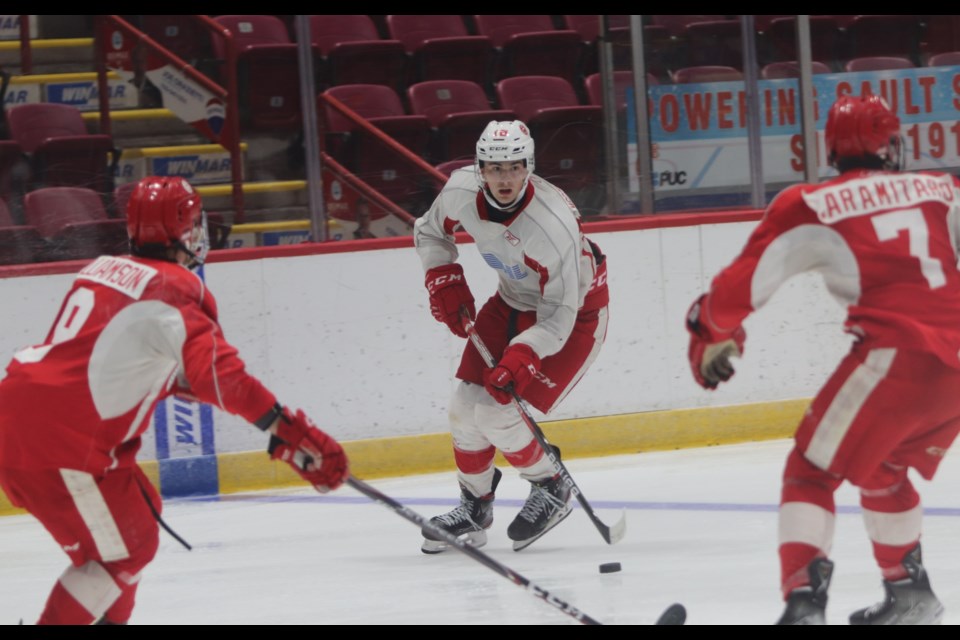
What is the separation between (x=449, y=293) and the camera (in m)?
4.20

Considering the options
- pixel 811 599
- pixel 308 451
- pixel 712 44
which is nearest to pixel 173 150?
pixel 712 44

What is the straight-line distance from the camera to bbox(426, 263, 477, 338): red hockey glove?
419 centimetres

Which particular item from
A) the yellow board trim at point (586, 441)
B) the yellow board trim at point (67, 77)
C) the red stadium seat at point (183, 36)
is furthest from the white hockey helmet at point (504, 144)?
the yellow board trim at point (67, 77)

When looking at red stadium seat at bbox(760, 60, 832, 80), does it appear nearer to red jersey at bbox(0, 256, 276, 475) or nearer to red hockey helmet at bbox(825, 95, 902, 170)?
red hockey helmet at bbox(825, 95, 902, 170)

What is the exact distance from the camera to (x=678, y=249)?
5531 millimetres

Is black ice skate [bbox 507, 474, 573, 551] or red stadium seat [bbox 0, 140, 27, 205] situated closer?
black ice skate [bbox 507, 474, 573, 551]

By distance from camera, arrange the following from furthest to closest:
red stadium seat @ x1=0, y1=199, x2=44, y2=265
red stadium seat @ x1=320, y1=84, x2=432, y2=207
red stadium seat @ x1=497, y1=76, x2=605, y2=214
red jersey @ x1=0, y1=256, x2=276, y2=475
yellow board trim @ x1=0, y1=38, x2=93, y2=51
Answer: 1. yellow board trim @ x1=0, y1=38, x2=93, y2=51
2. red stadium seat @ x1=497, y1=76, x2=605, y2=214
3. red stadium seat @ x1=320, y1=84, x2=432, y2=207
4. red stadium seat @ x1=0, y1=199, x2=44, y2=265
5. red jersey @ x1=0, y1=256, x2=276, y2=475

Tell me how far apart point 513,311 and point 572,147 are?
68.0 inches

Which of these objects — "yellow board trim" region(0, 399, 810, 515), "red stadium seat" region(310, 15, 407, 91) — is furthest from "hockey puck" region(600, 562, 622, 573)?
"red stadium seat" region(310, 15, 407, 91)

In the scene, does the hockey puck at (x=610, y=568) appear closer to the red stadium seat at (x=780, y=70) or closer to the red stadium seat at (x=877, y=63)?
the red stadium seat at (x=780, y=70)

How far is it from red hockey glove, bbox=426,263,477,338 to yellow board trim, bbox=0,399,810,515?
115 cm
